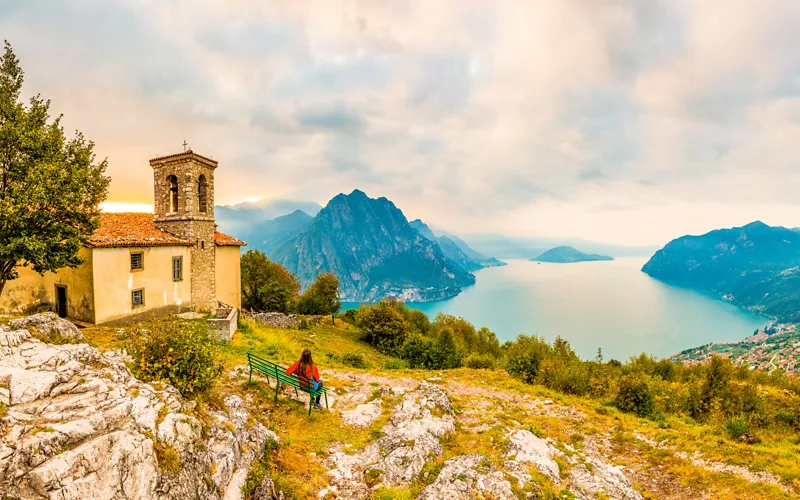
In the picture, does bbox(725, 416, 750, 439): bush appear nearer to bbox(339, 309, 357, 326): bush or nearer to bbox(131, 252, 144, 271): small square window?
bbox(131, 252, 144, 271): small square window

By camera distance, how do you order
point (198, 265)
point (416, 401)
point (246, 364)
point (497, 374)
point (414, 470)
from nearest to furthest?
point (414, 470) < point (416, 401) < point (246, 364) < point (497, 374) < point (198, 265)

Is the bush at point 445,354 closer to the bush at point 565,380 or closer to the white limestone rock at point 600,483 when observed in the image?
the bush at point 565,380

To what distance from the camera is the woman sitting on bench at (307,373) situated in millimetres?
12148

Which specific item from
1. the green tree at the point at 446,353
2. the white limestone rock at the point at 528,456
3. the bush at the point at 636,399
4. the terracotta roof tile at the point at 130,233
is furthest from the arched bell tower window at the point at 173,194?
the bush at the point at 636,399

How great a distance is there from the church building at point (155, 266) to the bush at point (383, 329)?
15.8 m

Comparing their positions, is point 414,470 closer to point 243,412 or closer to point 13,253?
point 243,412

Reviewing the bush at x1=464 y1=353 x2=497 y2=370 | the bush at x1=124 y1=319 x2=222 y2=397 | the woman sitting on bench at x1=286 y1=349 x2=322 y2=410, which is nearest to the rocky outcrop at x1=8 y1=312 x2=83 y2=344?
the bush at x1=124 y1=319 x2=222 y2=397

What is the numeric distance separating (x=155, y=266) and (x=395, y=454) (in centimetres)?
2212

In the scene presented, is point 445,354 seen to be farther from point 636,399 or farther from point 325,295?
point 325,295

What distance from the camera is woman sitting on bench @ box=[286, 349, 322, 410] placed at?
12148 mm

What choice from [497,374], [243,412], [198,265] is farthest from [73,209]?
[497,374]

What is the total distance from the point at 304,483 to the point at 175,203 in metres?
25.8

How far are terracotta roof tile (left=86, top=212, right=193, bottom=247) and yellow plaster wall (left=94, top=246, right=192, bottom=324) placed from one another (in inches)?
18.6

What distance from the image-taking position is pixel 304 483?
8.14 metres
